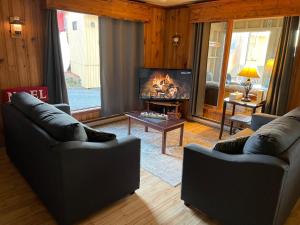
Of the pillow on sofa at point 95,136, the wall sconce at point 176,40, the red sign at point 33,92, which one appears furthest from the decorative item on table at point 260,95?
the red sign at point 33,92

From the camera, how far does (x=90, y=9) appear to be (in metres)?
3.68

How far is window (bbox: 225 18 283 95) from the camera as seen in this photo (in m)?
4.26

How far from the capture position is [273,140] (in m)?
1.62

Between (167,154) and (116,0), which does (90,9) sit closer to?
(116,0)

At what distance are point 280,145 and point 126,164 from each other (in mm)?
1292

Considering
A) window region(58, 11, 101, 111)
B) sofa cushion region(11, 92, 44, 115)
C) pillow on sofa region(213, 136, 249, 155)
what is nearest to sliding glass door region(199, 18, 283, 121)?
window region(58, 11, 101, 111)

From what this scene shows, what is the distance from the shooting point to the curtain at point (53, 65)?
3369mm

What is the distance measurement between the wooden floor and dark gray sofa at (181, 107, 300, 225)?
23 centimetres

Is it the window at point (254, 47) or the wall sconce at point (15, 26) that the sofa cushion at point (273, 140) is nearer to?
the window at point (254, 47)

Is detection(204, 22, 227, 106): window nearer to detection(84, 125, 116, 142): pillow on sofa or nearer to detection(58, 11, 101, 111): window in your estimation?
detection(58, 11, 101, 111): window

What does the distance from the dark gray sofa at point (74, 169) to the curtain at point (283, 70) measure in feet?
8.39

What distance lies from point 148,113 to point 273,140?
7.34ft

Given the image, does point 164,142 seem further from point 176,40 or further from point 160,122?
point 176,40

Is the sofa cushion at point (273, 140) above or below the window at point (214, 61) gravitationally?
below
